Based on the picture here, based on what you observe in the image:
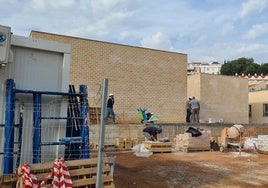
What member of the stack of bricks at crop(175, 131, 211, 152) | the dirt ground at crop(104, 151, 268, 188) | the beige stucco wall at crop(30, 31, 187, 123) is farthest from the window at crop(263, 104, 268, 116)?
the dirt ground at crop(104, 151, 268, 188)

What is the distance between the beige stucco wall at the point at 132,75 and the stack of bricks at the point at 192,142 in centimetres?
598

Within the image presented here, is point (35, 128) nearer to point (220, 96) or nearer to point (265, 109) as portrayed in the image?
point (220, 96)

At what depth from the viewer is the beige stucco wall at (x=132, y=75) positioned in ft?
70.4

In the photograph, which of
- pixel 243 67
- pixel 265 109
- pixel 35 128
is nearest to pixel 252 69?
pixel 243 67

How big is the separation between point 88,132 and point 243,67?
76128mm

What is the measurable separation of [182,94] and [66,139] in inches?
769

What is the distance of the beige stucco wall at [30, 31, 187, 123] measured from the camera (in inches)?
845

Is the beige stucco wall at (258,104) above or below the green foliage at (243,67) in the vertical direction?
below

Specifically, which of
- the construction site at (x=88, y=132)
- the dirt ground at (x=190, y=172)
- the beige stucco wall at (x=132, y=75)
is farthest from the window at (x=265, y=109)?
the dirt ground at (x=190, y=172)

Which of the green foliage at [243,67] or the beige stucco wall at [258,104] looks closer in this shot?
the beige stucco wall at [258,104]

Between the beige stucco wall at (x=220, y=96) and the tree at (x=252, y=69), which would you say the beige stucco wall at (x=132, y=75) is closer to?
the beige stucco wall at (x=220, y=96)

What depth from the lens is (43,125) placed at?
7195 millimetres

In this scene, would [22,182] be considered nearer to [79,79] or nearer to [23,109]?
[23,109]

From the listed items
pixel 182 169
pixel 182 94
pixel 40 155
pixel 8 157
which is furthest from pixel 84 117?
pixel 182 94
